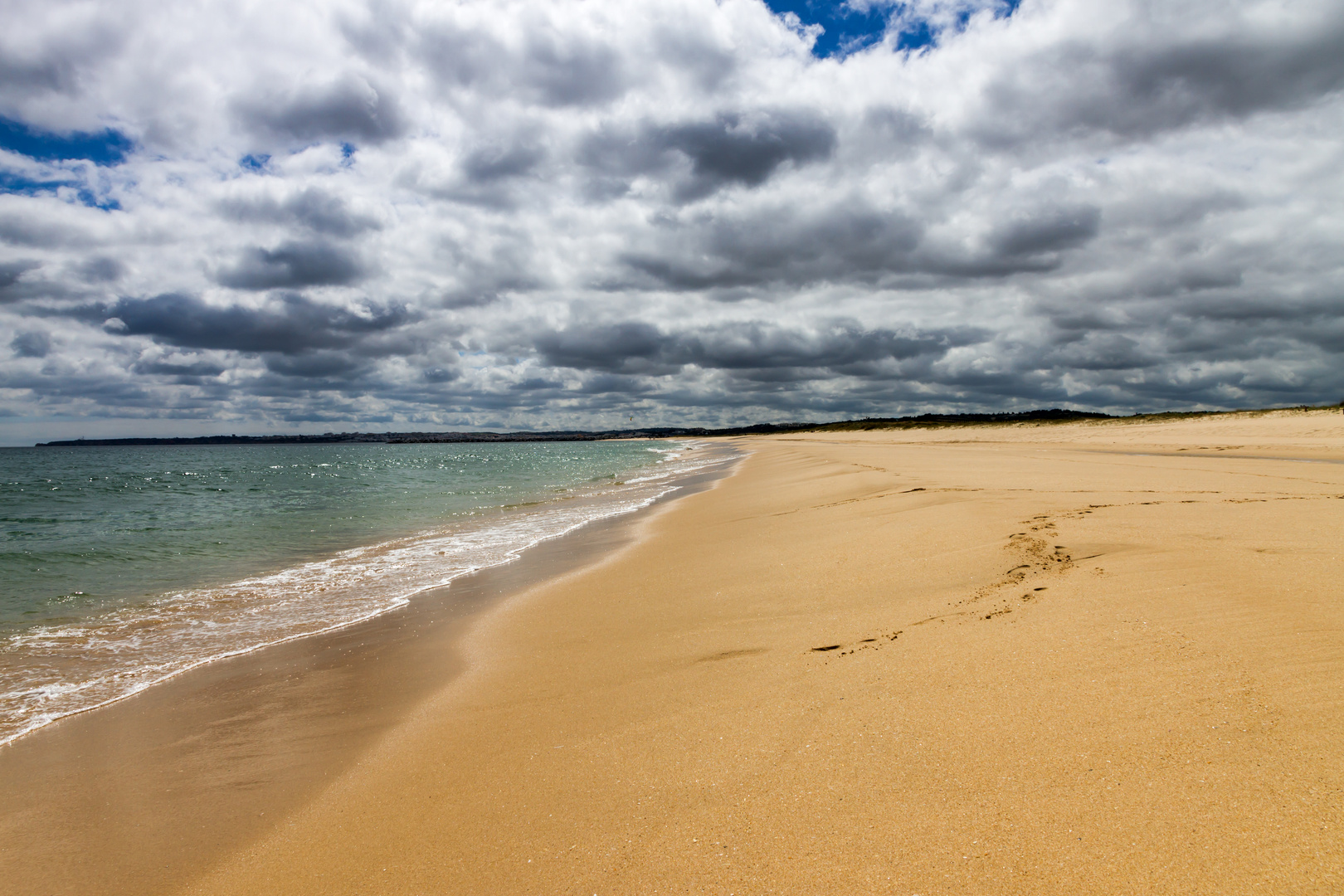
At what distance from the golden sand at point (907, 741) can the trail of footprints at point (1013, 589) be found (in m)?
0.03

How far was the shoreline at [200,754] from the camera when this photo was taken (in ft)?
10.7

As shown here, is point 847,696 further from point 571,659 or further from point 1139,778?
point 571,659

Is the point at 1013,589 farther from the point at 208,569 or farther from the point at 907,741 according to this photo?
the point at 208,569

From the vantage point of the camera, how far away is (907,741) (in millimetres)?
3121

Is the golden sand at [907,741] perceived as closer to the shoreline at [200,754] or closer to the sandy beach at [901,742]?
the sandy beach at [901,742]

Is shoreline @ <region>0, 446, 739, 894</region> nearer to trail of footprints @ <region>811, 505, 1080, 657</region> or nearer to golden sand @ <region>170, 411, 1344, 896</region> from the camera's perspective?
golden sand @ <region>170, 411, 1344, 896</region>

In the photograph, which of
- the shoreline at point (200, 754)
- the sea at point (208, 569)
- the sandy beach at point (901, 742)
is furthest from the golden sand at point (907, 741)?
the sea at point (208, 569)

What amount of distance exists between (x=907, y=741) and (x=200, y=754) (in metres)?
4.55

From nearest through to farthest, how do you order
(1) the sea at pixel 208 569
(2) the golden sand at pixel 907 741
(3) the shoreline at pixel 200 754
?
1. (2) the golden sand at pixel 907 741
2. (3) the shoreline at pixel 200 754
3. (1) the sea at pixel 208 569

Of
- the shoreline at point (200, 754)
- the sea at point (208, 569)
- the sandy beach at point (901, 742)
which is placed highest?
the sandy beach at point (901, 742)

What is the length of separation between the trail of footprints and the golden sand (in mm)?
35

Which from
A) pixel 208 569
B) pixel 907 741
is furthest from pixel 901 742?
pixel 208 569

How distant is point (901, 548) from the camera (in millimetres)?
7168

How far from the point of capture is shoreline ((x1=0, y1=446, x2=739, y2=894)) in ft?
10.7
